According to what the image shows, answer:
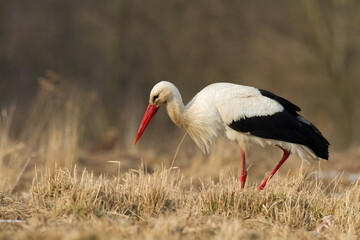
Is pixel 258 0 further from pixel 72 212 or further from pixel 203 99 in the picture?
pixel 72 212

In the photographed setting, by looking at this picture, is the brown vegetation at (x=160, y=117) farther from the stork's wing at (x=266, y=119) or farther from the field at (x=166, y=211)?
the stork's wing at (x=266, y=119)

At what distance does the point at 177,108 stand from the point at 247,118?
0.71 meters

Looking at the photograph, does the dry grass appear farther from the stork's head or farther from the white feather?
the stork's head

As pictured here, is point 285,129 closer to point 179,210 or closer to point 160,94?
point 160,94

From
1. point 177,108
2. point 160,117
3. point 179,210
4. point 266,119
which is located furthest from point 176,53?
point 179,210

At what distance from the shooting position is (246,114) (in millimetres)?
5680

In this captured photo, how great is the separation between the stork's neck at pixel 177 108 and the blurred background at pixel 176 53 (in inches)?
310

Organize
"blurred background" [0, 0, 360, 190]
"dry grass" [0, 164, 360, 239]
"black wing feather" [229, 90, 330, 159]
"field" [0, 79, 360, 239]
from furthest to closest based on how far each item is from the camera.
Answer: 1. "blurred background" [0, 0, 360, 190]
2. "black wing feather" [229, 90, 330, 159]
3. "dry grass" [0, 164, 360, 239]
4. "field" [0, 79, 360, 239]

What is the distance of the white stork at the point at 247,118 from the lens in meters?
5.63

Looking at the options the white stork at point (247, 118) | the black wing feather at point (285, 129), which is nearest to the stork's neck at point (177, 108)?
the white stork at point (247, 118)

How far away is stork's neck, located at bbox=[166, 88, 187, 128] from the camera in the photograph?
5816mm

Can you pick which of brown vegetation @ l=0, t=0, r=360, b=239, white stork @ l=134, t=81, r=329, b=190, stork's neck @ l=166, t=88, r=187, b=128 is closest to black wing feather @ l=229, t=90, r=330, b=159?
white stork @ l=134, t=81, r=329, b=190

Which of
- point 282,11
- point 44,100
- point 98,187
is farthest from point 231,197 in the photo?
point 282,11

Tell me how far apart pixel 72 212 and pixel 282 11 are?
18793 millimetres
